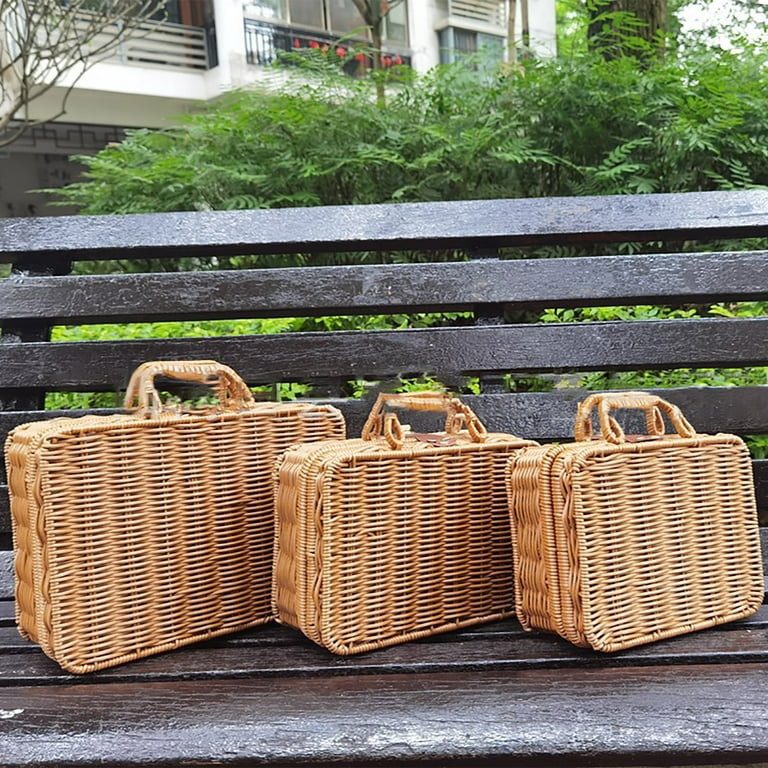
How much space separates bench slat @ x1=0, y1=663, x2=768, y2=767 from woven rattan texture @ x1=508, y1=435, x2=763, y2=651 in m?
0.13

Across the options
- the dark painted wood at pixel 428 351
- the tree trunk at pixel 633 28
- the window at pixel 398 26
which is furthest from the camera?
the window at pixel 398 26

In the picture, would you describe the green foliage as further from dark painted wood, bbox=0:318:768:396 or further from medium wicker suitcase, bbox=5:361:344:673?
medium wicker suitcase, bbox=5:361:344:673

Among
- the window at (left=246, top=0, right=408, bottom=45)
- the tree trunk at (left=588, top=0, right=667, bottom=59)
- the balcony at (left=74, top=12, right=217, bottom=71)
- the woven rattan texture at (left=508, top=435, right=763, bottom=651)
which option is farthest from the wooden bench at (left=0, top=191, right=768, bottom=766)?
the window at (left=246, top=0, right=408, bottom=45)

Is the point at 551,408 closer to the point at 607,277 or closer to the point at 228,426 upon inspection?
the point at 607,277

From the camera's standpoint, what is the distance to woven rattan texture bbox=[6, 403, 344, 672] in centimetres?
130

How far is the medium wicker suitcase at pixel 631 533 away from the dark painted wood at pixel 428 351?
433 millimetres

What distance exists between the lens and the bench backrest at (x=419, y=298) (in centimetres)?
194

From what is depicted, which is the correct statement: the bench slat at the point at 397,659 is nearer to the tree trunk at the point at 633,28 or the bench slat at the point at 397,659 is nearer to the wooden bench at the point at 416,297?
the wooden bench at the point at 416,297

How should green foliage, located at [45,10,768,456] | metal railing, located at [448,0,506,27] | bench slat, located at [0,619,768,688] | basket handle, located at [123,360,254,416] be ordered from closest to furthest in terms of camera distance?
bench slat, located at [0,619,768,688] < basket handle, located at [123,360,254,416] < green foliage, located at [45,10,768,456] < metal railing, located at [448,0,506,27]

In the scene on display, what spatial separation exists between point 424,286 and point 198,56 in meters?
10.2

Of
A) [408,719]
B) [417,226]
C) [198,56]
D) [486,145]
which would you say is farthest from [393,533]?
[198,56]

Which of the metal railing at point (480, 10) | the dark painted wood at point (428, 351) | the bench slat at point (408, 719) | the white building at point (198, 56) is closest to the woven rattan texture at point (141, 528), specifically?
the bench slat at point (408, 719)

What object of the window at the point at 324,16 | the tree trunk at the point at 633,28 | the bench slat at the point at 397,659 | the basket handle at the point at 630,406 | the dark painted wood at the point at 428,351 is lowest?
the bench slat at the point at 397,659

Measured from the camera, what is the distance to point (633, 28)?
374 cm
